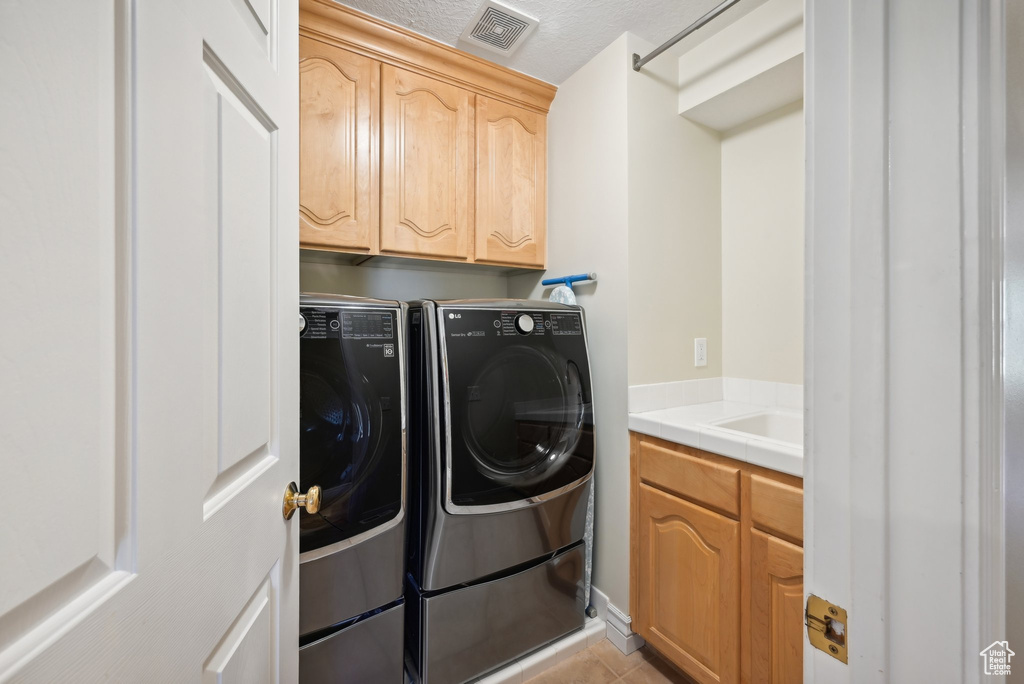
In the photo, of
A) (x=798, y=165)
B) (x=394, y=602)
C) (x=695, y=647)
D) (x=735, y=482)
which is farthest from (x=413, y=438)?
(x=798, y=165)

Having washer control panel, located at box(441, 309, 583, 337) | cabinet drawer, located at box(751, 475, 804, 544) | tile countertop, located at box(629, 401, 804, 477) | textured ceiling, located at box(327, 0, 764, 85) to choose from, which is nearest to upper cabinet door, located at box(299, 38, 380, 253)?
textured ceiling, located at box(327, 0, 764, 85)

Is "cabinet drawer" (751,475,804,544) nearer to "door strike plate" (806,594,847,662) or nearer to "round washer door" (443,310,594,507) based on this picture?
"round washer door" (443,310,594,507)

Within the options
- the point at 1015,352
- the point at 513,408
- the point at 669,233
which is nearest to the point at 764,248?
the point at 669,233

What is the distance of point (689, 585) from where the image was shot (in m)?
1.42

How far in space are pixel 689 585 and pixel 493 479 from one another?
76 centimetres

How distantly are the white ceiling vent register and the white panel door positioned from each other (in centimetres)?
114

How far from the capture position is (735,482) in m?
1.28

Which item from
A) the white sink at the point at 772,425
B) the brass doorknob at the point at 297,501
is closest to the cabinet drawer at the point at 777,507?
the white sink at the point at 772,425

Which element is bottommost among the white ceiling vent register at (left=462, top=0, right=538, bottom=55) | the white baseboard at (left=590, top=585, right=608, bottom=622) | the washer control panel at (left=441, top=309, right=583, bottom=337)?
the white baseboard at (left=590, top=585, right=608, bottom=622)

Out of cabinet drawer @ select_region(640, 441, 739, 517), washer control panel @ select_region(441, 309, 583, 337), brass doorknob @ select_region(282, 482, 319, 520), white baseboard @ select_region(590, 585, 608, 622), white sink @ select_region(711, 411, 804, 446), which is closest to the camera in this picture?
brass doorknob @ select_region(282, 482, 319, 520)

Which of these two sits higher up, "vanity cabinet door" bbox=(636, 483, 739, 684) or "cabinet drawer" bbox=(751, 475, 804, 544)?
"cabinet drawer" bbox=(751, 475, 804, 544)

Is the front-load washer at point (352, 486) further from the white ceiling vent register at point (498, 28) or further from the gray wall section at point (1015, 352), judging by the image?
the gray wall section at point (1015, 352)

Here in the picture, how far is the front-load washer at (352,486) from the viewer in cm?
116

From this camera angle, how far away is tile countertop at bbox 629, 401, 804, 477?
1.16 meters
